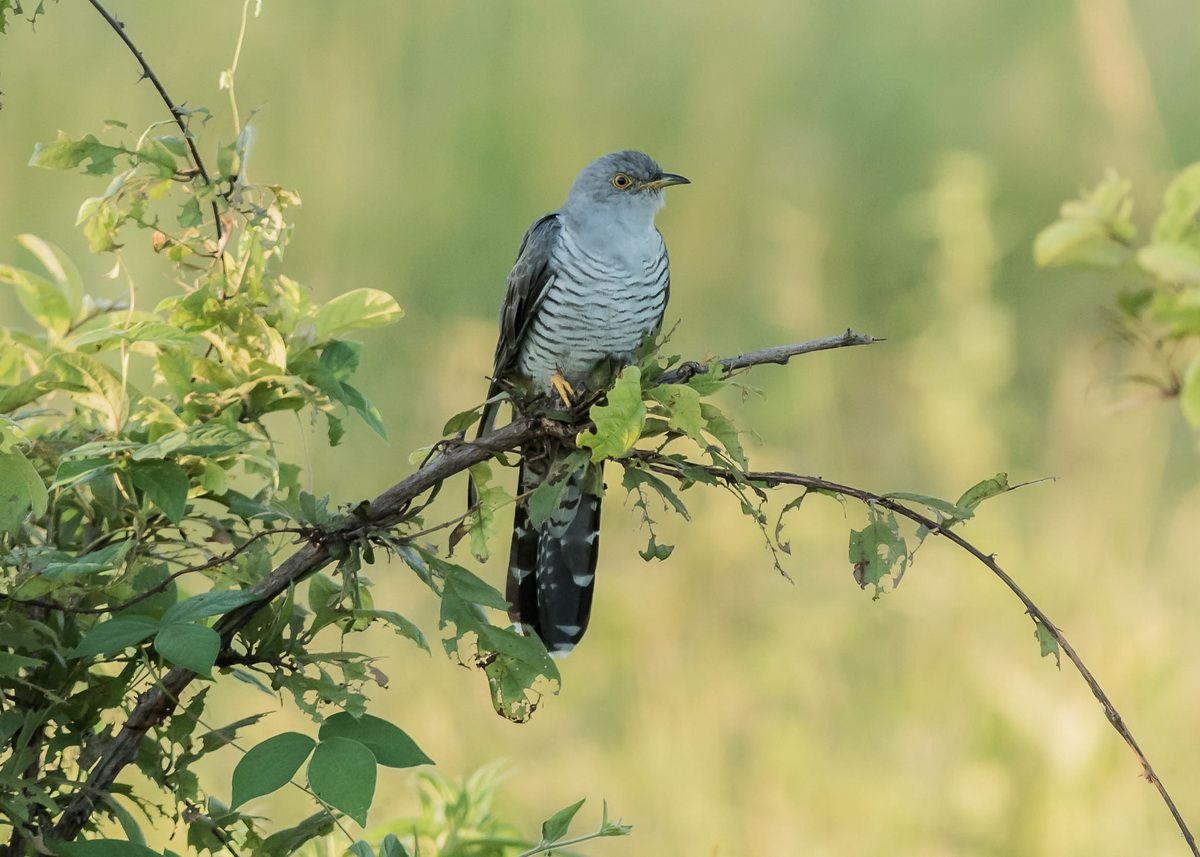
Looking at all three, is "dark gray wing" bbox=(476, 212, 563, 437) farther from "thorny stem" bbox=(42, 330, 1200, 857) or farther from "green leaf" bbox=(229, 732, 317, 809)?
"green leaf" bbox=(229, 732, 317, 809)

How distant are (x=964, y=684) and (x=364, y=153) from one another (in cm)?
339

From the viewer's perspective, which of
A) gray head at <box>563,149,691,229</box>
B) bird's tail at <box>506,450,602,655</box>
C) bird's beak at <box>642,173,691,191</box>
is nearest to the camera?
bird's tail at <box>506,450,602,655</box>

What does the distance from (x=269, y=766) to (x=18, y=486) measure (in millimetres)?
329

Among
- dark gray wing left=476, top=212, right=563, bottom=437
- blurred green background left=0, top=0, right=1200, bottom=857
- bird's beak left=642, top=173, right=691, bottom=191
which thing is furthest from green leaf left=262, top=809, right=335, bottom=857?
bird's beak left=642, top=173, right=691, bottom=191

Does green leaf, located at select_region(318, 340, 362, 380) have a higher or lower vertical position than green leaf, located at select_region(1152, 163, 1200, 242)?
higher

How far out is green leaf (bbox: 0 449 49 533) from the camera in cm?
124

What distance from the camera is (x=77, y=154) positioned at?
1.46m

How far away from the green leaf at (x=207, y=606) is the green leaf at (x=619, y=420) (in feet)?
1.16

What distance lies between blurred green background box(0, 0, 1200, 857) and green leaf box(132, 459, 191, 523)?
1.23m

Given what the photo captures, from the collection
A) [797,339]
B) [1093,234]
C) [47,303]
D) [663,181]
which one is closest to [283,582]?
[47,303]

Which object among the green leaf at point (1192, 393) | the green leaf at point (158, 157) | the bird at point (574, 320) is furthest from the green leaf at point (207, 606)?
the bird at point (574, 320)

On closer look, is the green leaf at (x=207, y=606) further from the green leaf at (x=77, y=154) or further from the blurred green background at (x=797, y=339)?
the blurred green background at (x=797, y=339)

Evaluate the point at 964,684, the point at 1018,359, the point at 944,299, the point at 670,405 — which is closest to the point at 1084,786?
the point at 964,684

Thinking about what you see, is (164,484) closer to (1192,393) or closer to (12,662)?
(12,662)
